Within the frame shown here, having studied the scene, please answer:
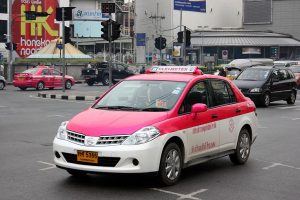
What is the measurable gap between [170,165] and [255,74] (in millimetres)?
16719

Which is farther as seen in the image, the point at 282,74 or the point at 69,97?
the point at 69,97

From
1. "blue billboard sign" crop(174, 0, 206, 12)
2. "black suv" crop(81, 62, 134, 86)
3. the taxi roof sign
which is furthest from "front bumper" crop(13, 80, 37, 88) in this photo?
"blue billboard sign" crop(174, 0, 206, 12)

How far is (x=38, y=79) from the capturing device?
3431 centimetres

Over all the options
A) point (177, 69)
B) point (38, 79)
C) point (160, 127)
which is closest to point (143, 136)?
point (160, 127)

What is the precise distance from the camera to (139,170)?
7027mm

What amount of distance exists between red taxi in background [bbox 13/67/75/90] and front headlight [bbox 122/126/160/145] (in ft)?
91.4

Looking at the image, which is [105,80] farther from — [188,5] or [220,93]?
[220,93]

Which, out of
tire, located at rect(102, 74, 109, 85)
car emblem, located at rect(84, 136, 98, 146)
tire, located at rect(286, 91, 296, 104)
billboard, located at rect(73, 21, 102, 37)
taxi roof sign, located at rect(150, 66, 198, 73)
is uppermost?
billboard, located at rect(73, 21, 102, 37)

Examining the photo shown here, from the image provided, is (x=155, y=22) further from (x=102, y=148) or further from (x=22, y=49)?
(x=102, y=148)

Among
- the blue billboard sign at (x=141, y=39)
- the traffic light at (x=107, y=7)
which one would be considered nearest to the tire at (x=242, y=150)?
the traffic light at (x=107, y=7)

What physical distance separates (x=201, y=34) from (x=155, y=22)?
8.60 meters

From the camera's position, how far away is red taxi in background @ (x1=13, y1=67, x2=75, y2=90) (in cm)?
3421

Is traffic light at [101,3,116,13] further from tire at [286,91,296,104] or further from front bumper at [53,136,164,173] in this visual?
front bumper at [53,136,164,173]

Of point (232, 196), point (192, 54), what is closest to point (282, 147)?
point (232, 196)
